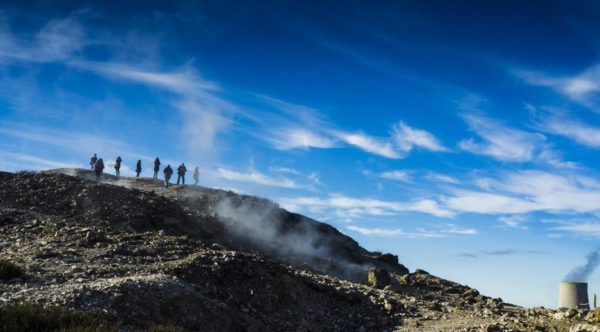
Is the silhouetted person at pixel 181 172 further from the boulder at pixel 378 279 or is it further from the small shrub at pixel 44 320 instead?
the small shrub at pixel 44 320

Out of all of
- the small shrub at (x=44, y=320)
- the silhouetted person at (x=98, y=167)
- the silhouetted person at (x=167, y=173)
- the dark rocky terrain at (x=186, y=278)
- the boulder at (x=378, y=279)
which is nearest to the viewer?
the small shrub at (x=44, y=320)

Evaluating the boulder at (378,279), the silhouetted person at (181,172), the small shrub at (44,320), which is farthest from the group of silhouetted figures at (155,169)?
the small shrub at (44,320)

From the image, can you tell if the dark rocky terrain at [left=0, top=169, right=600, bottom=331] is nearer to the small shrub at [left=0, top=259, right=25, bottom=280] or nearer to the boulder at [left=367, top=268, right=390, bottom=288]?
the boulder at [left=367, top=268, right=390, bottom=288]

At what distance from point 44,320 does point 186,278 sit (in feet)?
24.2

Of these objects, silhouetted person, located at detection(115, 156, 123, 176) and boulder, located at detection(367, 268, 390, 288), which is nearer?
boulder, located at detection(367, 268, 390, 288)

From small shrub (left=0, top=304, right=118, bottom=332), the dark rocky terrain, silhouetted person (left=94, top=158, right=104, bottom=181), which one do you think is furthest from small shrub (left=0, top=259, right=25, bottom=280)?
silhouetted person (left=94, top=158, right=104, bottom=181)

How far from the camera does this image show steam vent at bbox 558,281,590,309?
86.8 ft

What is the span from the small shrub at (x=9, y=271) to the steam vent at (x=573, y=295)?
2425cm

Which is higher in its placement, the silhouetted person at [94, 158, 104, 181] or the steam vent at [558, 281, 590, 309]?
the silhouetted person at [94, 158, 104, 181]

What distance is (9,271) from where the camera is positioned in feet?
52.0

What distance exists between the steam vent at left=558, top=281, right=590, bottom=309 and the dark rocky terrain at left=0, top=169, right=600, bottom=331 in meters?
3.15

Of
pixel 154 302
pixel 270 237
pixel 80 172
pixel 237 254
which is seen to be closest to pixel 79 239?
pixel 237 254

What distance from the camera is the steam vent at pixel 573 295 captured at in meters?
26.5

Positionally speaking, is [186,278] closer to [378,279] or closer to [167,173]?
[378,279]
